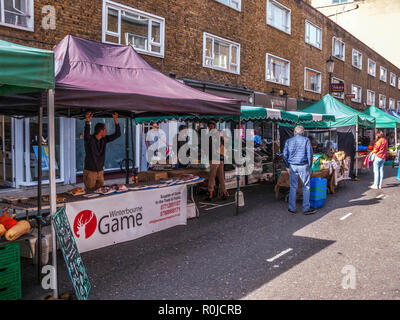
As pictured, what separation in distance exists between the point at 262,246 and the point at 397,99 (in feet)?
153

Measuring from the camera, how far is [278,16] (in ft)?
67.1

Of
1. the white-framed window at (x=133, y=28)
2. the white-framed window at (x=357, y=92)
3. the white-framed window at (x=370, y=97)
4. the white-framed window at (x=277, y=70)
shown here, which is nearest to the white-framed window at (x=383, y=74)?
the white-framed window at (x=370, y=97)

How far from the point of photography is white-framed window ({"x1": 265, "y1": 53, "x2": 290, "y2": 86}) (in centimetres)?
1945

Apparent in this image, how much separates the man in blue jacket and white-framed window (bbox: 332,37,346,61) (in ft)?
71.3

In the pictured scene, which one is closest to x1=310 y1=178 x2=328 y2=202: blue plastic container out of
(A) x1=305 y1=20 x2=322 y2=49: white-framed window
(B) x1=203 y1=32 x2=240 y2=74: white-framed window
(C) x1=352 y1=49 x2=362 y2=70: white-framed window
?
A: (B) x1=203 y1=32 x2=240 y2=74: white-framed window

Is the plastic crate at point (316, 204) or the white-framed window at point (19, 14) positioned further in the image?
the white-framed window at point (19, 14)

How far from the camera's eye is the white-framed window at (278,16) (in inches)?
767

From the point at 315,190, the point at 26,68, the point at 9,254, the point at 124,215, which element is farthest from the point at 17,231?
the point at 315,190

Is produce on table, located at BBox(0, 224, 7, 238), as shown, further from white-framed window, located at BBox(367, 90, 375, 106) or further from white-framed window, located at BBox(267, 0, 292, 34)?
white-framed window, located at BBox(367, 90, 375, 106)

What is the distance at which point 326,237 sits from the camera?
20.9ft

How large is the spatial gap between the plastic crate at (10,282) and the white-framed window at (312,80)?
2222 cm

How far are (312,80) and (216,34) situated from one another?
445 inches

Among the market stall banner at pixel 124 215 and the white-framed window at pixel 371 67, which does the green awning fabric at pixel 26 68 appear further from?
the white-framed window at pixel 371 67
